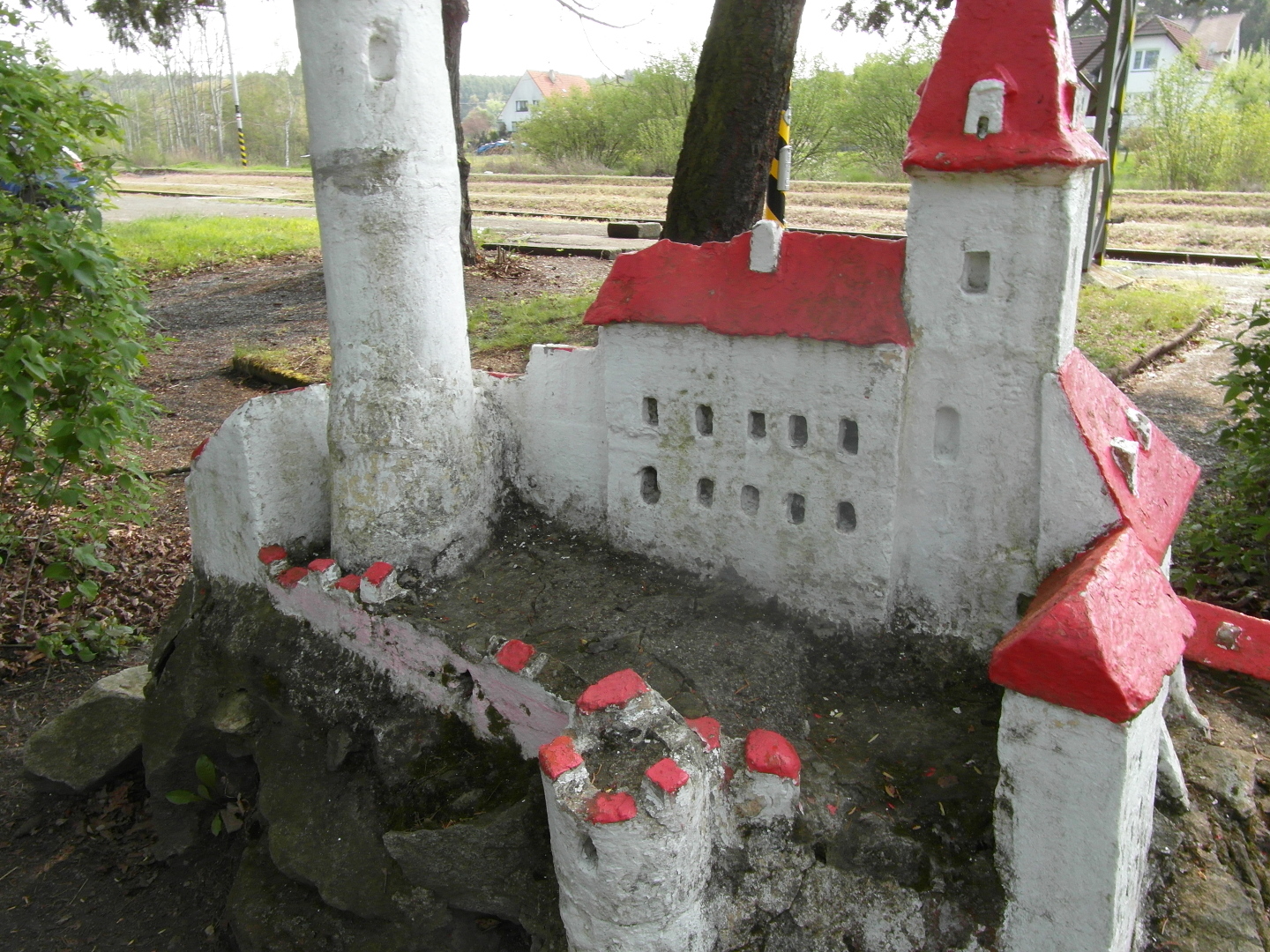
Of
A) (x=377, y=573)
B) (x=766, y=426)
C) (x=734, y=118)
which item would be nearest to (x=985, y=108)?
(x=766, y=426)

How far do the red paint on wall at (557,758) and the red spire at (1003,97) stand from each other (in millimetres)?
2529

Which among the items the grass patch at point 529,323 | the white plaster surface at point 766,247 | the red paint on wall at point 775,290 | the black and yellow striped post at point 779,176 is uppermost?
the black and yellow striped post at point 779,176

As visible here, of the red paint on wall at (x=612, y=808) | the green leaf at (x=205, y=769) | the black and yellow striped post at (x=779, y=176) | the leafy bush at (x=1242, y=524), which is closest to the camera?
the red paint on wall at (x=612, y=808)

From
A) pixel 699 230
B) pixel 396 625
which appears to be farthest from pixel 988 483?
pixel 699 230

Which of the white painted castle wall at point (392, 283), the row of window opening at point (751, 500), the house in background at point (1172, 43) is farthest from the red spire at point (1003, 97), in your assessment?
the house in background at point (1172, 43)

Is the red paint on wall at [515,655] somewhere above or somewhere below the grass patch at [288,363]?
below

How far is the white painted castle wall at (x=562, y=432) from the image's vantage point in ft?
17.4

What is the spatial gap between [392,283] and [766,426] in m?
1.96

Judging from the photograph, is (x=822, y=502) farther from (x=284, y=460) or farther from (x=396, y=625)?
(x=284, y=460)

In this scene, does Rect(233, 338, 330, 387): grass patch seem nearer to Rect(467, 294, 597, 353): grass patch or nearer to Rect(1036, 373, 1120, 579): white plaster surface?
Rect(467, 294, 597, 353): grass patch

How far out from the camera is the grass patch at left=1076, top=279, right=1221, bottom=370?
10.1m

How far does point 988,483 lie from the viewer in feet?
13.3

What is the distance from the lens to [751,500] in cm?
472

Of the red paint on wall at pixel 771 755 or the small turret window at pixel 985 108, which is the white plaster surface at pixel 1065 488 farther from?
the red paint on wall at pixel 771 755
